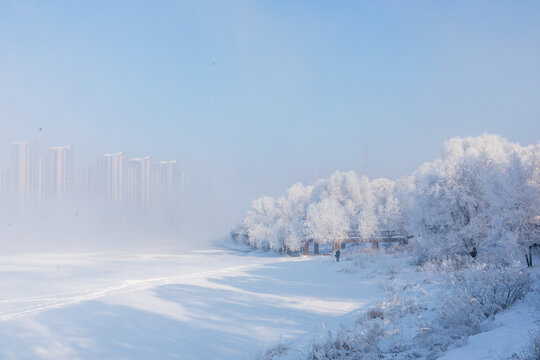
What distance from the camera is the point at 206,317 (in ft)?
38.4

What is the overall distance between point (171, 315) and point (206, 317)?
141 centimetres

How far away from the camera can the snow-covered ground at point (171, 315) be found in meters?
8.91

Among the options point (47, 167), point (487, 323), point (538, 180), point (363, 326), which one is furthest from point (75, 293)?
point (47, 167)

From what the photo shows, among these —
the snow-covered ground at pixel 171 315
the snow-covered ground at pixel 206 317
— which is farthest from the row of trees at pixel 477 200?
the snow-covered ground at pixel 171 315

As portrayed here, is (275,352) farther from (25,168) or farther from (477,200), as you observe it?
(25,168)

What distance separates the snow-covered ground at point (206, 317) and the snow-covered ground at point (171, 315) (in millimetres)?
32

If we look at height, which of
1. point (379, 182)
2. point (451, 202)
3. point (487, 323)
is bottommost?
point (487, 323)

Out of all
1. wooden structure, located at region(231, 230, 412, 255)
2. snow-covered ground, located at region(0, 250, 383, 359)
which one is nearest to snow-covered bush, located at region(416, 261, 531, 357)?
snow-covered ground, located at region(0, 250, 383, 359)

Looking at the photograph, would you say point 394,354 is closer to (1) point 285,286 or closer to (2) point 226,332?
(2) point 226,332

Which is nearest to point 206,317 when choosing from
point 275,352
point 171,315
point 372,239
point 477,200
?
point 171,315

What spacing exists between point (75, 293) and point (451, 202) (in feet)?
68.3

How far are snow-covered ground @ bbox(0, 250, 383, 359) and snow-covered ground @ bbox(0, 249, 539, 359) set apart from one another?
32mm

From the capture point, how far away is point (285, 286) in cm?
1819

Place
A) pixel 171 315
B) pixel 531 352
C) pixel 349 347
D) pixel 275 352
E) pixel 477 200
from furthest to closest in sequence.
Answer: pixel 477 200 → pixel 171 315 → pixel 275 352 → pixel 349 347 → pixel 531 352
